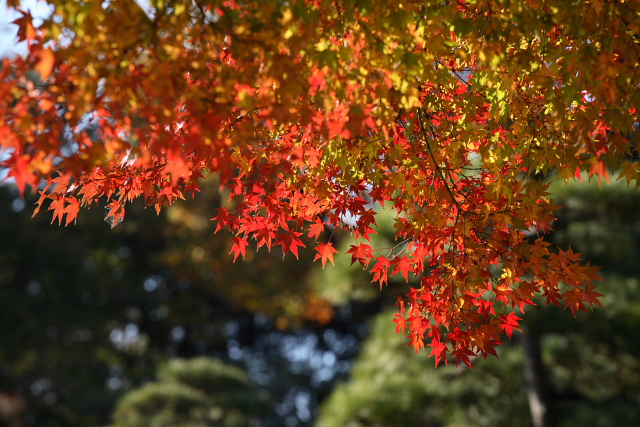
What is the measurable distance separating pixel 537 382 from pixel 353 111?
13.4ft

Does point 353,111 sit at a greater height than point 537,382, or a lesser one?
lesser

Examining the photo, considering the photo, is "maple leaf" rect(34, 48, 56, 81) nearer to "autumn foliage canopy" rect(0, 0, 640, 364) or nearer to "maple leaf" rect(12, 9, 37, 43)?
"autumn foliage canopy" rect(0, 0, 640, 364)

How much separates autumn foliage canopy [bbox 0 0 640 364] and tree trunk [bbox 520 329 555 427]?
117 inches

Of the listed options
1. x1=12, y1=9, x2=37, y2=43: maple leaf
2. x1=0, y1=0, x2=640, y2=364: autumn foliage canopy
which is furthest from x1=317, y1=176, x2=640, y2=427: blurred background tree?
x1=12, y1=9, x2=37, y2=43: maple leaf

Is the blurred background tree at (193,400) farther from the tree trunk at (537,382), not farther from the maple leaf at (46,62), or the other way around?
the maple leaf at (46,62)

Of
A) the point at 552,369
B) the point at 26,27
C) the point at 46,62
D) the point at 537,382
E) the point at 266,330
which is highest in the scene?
the point at 266,330

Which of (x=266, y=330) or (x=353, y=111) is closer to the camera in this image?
(x=353, y=111)

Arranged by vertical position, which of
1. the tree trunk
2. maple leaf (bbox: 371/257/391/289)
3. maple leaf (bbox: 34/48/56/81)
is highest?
the tree trunk

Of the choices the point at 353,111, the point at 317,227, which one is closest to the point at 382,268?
the point at 317,227

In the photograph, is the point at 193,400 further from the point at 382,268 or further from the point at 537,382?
the point at 382,268

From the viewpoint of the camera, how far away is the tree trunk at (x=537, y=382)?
492cm

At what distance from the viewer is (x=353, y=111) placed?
1.42 m

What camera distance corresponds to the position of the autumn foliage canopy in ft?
4.42

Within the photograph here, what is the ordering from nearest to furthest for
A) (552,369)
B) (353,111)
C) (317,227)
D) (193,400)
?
(353,111) → (317,227) → (552,369) → (193,400)
